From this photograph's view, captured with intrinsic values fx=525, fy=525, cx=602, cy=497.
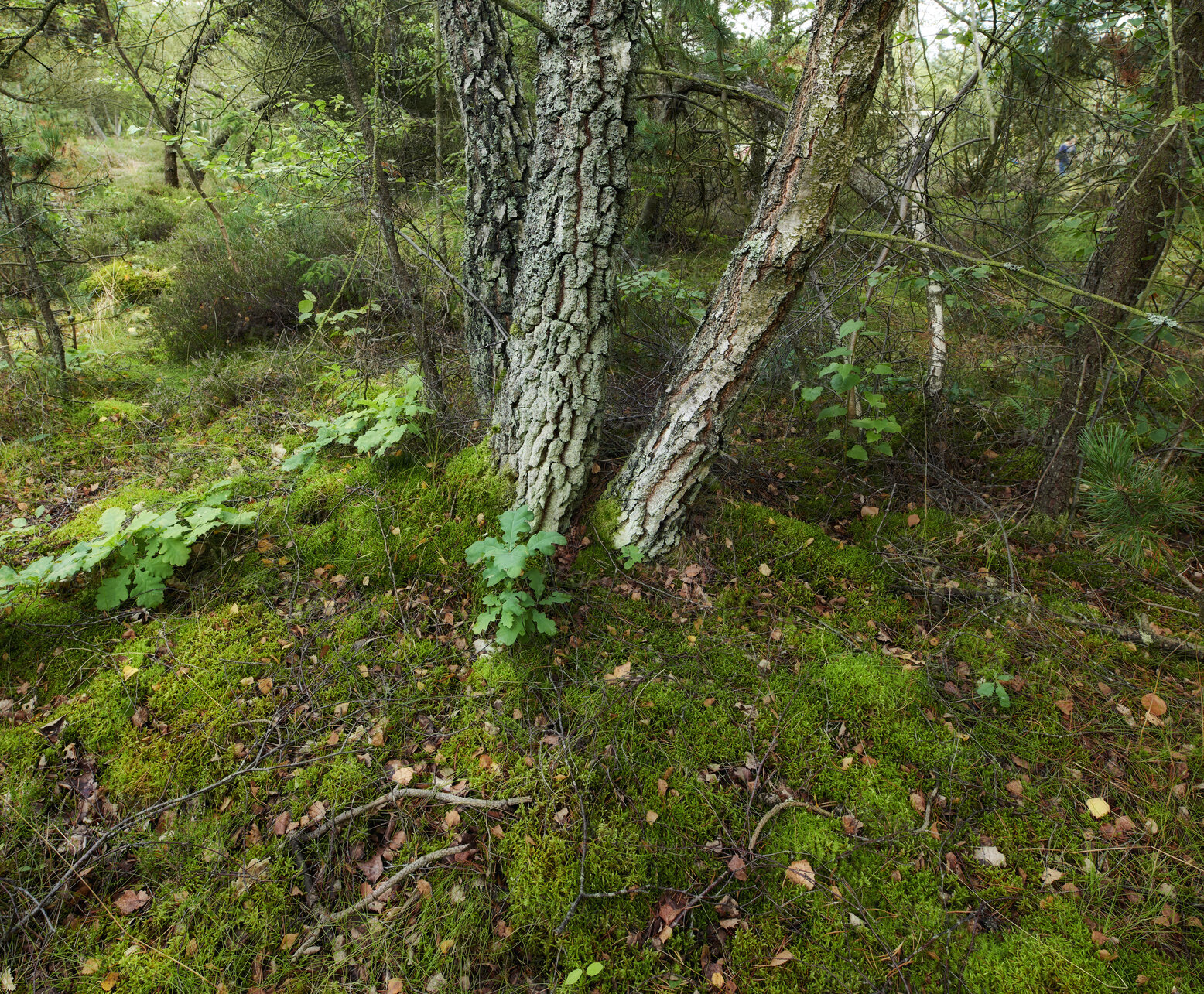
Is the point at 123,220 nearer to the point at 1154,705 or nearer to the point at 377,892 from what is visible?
the point at 377,892

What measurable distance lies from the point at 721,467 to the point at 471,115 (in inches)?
100

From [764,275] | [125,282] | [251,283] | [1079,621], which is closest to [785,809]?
[1079,621]

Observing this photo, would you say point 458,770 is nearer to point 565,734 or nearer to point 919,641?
point 565,734

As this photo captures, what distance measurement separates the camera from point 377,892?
1996 millimetres

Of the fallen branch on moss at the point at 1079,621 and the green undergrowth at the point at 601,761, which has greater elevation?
the fallen branch on moss at the point at 1079,621

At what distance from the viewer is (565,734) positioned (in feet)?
8.07

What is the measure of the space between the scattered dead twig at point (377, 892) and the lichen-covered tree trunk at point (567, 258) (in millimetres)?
1597

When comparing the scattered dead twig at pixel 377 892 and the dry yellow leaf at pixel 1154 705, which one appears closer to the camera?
the scattered dead twig at pixel 377 892

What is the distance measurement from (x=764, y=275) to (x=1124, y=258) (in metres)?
2.50

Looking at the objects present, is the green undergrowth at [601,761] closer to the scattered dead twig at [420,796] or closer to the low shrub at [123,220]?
the scattered dead twig at [420,796]

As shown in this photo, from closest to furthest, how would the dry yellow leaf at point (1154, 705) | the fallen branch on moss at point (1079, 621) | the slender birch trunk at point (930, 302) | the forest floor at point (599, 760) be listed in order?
the forest floor at point (599, 760) → the dry yellow leaf at point (1154, 705) → the fallen branch on moss at point (1079, 621) → the slender birch trunk at point (930, 302)

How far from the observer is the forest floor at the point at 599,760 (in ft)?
6.22

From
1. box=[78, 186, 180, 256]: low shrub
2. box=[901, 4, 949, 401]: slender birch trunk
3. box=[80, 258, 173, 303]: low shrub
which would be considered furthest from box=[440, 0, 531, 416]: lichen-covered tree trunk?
box=[78, 186, 180, 256]: low shrub

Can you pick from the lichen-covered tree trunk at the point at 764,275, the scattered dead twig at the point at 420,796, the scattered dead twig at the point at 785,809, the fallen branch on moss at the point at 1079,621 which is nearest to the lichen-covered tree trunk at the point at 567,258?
the lichen-covered tree trunk at the point at 764,275
